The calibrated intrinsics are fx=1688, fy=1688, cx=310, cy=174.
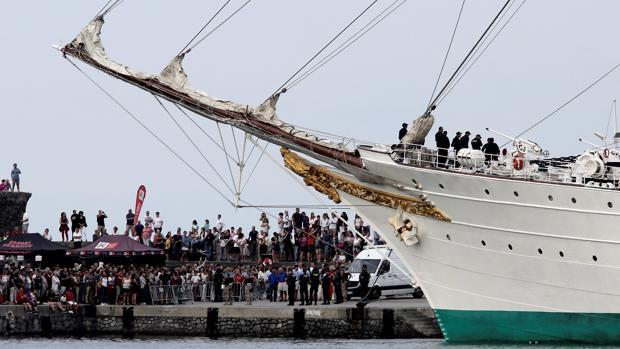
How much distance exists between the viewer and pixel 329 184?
43250 mm

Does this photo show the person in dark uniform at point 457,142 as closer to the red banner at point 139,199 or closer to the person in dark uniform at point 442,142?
the person in dark uniform at point 442,142

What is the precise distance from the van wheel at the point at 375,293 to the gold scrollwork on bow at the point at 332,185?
8.31 m

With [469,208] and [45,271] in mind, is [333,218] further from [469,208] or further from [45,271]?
[469,208]

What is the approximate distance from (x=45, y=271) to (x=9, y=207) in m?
11.9

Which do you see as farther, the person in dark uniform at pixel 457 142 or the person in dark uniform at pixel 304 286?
the person in dark uniform at pixel 304 286

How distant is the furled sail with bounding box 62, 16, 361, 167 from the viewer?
42125 millimetres

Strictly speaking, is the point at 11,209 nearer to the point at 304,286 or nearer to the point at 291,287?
the point at 291,287

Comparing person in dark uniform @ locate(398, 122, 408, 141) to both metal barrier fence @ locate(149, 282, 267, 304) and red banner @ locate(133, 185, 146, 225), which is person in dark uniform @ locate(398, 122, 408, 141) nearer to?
metal barrier fence @ locate(149, 282, 267, 304)

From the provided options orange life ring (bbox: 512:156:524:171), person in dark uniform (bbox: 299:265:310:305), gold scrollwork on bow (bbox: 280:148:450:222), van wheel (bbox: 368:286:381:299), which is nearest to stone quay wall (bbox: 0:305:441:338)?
person in dark uniform (bbox: 299:265:310:305)

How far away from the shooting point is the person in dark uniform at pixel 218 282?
52062 mm

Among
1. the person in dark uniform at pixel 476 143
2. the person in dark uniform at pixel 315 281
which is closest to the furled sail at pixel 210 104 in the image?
the person in dark uniform at pixel 476 143

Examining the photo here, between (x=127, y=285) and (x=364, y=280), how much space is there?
7272 millimetres

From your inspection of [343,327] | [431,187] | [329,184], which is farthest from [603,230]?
[343,327]

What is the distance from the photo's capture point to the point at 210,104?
42125 mm
